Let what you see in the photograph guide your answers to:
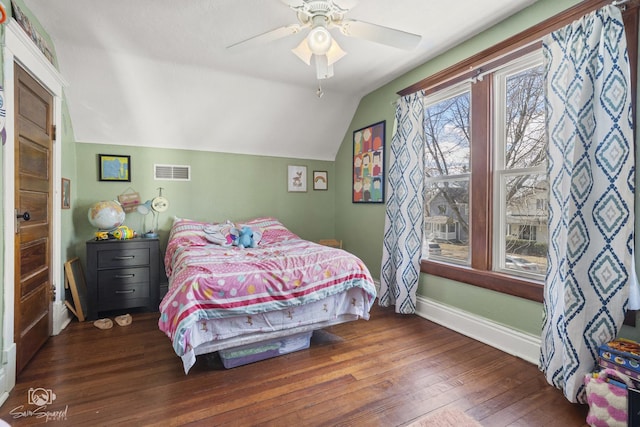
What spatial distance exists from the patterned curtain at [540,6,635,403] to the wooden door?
3.29 meters

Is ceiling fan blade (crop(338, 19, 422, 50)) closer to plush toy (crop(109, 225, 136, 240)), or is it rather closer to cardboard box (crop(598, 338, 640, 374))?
cardboard box (crop(598, 338, 640, 374))

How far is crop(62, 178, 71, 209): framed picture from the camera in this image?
113 inches

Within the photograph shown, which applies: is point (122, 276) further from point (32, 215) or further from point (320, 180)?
point (320, 180)

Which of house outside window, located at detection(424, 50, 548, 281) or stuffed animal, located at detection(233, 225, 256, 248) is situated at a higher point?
house outside window, located at detection(424, 50, 548, 281)

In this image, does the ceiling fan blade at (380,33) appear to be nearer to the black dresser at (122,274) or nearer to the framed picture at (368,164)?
the framed picture at (368,164)

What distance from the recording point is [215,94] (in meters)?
3.44

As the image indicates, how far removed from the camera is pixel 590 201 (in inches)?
68.7

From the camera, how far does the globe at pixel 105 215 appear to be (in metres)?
3.06

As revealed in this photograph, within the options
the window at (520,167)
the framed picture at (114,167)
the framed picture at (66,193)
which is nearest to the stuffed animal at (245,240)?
the framed picture at (114,167)

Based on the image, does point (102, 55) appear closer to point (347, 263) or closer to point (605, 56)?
point (347, 263)

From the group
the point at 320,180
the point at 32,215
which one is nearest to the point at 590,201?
the point at 320,180

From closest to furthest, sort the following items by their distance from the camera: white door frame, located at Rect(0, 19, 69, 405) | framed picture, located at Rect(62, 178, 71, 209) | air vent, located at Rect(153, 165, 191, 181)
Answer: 1. white door frame, located at Rect(0, 19, 69, 405)
2. framed picture, located at Rect(62, 178, 71, 209)
3. air vent, located at Rect(153, 165, 191, 181)

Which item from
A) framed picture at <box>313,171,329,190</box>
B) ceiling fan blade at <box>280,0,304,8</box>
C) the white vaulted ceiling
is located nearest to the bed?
the white vaulted ceiling

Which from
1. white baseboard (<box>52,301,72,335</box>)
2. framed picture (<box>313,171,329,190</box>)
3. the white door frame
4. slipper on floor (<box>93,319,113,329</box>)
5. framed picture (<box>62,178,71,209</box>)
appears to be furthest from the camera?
framed picture (<box>313,171,329,190</box>)
